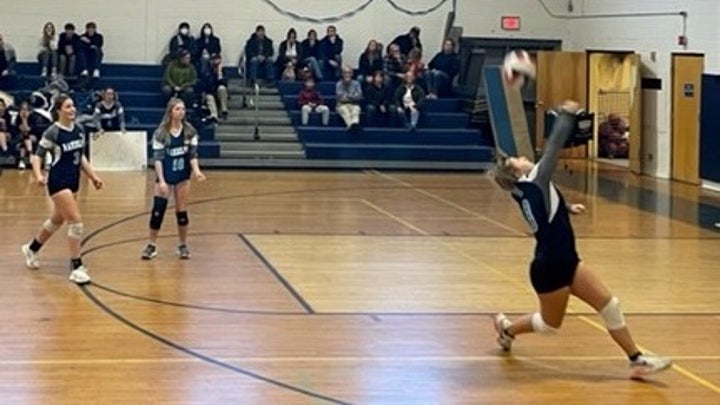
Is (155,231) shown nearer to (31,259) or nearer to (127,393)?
(31,259)

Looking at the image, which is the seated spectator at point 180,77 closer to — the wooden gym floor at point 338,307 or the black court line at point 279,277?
the wooden gym floor at point 338,307

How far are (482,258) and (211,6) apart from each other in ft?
55.8

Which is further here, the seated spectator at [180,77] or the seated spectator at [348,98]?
the seated spectator at [348,98]

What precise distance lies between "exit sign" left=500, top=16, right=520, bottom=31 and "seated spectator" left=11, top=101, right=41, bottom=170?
11.9 m

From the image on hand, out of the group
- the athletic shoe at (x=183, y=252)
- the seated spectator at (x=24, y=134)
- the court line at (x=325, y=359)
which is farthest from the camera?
the seated spectator at (x=24, y=134)

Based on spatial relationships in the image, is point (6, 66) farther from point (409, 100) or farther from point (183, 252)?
point (183, 252)

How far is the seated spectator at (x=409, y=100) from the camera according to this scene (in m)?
28.3

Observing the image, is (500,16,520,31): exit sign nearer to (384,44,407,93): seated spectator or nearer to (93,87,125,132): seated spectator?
(384,44,407,93): seated spectator

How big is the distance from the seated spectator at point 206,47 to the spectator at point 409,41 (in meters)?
4.20

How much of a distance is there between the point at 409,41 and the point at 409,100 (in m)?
2.54

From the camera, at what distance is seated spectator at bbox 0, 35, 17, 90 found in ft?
89.2

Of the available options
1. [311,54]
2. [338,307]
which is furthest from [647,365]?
[311,54]

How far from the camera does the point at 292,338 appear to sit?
10.2 m

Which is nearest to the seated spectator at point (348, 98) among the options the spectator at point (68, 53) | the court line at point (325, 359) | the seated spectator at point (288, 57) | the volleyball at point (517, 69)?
the seated spectator at point (288, 57)
